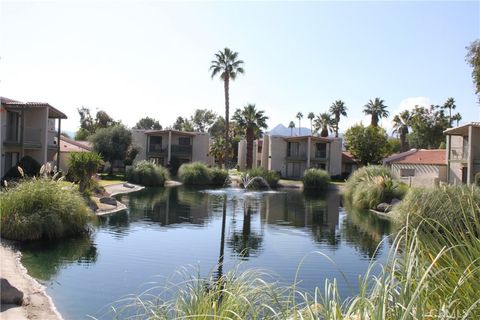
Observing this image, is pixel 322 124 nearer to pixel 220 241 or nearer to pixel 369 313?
pixel 220 241

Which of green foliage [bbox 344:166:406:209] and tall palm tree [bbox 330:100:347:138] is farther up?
tall palm tree [bbox 330:100:347:138]

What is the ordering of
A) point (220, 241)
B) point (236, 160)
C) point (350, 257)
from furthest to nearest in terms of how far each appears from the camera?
point (236, 160) → point (220, 241) → point (350, 257)

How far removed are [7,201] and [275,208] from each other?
1798 cm

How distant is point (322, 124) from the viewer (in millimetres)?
86438

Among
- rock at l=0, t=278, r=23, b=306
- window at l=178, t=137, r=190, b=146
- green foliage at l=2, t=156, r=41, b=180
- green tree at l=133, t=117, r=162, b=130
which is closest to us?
rock at l=0, t=278, r=23, b=306

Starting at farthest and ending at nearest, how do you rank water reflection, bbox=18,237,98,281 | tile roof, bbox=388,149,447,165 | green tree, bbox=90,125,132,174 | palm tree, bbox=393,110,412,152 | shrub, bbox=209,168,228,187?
palm tree, bbox=393,110,412,152 < green tree, bbox=90,125,132,174 < tile roof, bbox=388,149,447,165 < shrub, bbox=209,168,228,187 < water reflection, bbox=18,237,98,281

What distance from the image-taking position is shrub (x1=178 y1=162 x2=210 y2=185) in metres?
47.7

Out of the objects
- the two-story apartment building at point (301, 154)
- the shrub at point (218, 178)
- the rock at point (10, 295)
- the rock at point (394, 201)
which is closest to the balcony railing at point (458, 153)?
the rock at point (394, 201)

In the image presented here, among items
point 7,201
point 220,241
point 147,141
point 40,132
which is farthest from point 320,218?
point 147,141

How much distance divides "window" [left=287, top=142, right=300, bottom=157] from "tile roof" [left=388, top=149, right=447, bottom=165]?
12491 mm

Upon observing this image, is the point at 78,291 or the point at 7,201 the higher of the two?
the point at 7,201

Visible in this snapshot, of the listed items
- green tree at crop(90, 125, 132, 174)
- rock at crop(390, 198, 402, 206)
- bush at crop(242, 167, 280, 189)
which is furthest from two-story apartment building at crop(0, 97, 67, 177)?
rock at crop(390, 198, 402, 206)

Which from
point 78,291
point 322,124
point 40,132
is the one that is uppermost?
point 322,124

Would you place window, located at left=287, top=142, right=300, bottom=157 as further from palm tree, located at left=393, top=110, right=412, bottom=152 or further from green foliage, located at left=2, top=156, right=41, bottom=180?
green foliage, located at left=2, top=156, right=41, bottom=180
